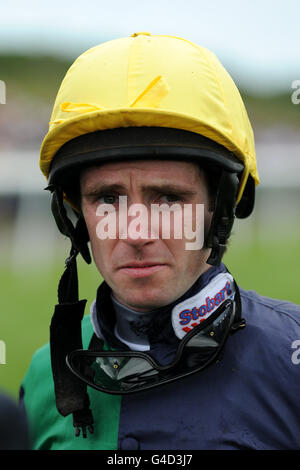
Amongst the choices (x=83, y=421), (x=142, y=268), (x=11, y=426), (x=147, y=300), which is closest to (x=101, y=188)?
(x=142, y=268)

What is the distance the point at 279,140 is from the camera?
2309 cm

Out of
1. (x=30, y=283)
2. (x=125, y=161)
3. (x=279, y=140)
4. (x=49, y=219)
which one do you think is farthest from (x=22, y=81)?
(x=125, y=161)

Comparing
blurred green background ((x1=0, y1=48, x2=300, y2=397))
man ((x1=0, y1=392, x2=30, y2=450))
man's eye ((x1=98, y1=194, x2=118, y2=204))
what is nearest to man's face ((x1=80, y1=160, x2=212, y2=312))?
man's eye ((x1=98, y1=194, x2=118, y2=204))

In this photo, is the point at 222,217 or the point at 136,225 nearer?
the point at 136,225

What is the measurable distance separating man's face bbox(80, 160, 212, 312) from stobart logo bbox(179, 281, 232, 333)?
0.24 feet

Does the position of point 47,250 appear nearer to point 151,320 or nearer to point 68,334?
point 68,334

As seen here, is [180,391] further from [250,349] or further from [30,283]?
[30,283]

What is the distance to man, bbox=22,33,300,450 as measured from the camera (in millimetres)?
2072

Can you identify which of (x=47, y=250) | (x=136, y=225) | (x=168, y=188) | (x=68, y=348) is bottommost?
(x=68, y=348)

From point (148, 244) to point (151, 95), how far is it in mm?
503

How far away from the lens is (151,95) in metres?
2.09

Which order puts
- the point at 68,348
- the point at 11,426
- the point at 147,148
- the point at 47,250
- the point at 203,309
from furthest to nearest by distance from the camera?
the point at 47,250 < the point at 68,348 < the point at 203,309 < the point at 147,148 < the point at 11,426

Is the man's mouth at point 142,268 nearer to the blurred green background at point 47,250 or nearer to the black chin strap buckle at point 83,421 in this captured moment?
the black chin strap buckle at point 83,421

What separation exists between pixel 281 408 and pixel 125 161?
0.98 meters
